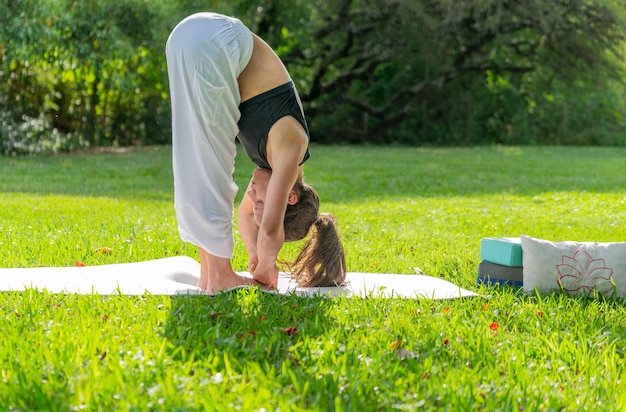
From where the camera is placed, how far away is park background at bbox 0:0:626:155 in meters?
13.1

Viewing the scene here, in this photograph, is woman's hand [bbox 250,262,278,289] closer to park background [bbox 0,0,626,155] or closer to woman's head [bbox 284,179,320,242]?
woman's head [bbox 284,179,320,242]

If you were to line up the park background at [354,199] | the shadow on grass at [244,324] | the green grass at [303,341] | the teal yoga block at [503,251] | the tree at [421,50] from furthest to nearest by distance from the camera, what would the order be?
1. the tree at [421,50]
2. the teal yoga block at [503,251]
3. the shadow on grass at [244,324]
4. the park background at [354,199]
5. the green grass at [303,341]

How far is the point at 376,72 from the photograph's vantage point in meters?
19.2

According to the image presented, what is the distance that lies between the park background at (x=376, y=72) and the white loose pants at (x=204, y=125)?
9405 mm

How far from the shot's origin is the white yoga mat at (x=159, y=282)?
350 centimetres

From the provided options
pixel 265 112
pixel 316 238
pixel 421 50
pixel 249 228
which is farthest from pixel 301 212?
pixel 421 50

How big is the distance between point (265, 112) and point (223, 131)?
0.21 meters

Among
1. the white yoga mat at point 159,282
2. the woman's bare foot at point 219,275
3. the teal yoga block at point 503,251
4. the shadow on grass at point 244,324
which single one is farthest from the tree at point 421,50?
the shadow on grass at point 244,324

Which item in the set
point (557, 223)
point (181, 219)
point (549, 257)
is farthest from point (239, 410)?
point (557, 223)

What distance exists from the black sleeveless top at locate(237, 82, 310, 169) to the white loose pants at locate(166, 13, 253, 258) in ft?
0.37

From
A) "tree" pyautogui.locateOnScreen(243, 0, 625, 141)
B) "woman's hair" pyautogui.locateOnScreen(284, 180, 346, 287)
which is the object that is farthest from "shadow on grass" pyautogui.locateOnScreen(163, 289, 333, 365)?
"tree" pyautogui.locateOnScreen(243, 0, 625, 141)

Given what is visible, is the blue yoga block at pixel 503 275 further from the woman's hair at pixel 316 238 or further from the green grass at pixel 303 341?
the woman's hair at pixel 316 238

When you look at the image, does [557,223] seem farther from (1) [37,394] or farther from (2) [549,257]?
(1) [37,394]

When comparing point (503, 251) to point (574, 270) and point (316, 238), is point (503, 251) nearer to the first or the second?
point (574, 270)
